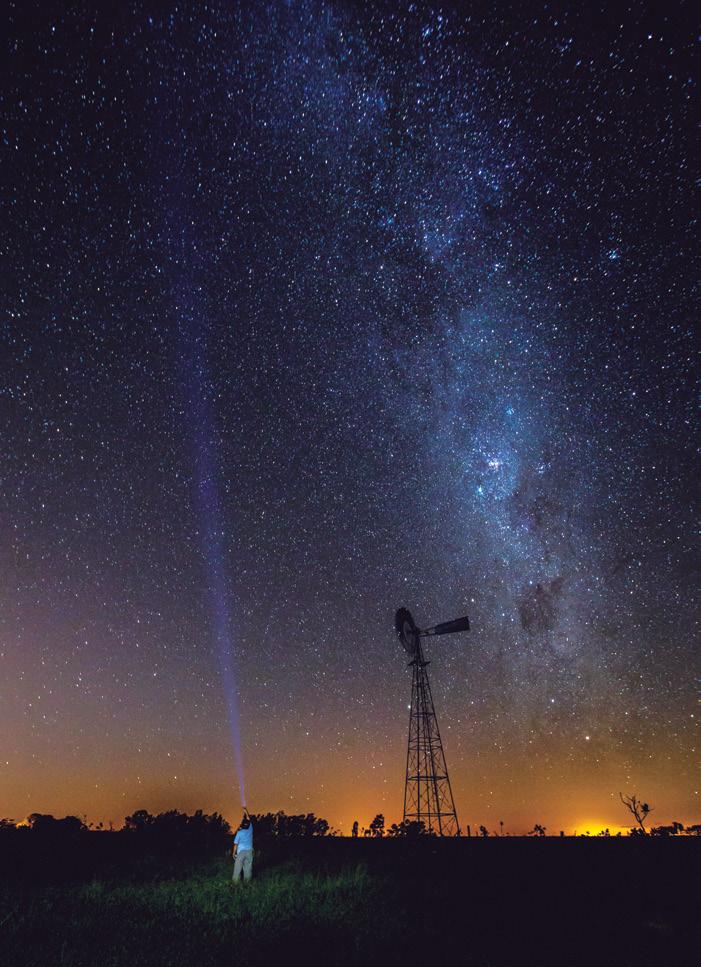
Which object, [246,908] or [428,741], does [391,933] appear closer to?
[246,908]

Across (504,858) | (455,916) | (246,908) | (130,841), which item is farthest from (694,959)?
(130,841)

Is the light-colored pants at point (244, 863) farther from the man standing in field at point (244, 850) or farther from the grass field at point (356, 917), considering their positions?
the grass field at point (356, 917)

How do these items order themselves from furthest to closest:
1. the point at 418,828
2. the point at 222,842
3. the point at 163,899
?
the point at 418,828
the point at 222,842
the point at 163,899

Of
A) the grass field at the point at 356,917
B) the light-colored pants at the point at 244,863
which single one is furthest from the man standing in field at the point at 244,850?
the grass field at the point at 356,917

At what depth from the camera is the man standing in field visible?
14.5 metres

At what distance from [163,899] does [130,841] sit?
14798mm

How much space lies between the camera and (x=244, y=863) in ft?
48.2

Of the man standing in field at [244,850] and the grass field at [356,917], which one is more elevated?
the man standing in field at [244,850]

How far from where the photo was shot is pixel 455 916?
442 inches

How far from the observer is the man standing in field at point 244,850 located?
14.5m

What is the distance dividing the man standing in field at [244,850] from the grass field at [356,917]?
52 cm

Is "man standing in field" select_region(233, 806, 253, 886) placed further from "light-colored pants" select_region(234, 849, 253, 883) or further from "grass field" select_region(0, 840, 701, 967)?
"grass field" select_region(0, 840, 701, 967)

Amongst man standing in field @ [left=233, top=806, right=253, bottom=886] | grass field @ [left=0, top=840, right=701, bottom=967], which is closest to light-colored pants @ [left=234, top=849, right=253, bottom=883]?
man standing in field @ [left=233, top=806, right=253, bottom=886]

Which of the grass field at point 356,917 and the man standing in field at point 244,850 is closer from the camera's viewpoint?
the grass field at point 356,917
